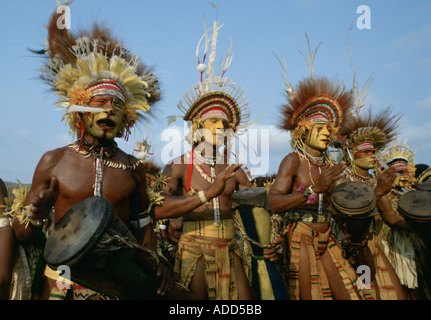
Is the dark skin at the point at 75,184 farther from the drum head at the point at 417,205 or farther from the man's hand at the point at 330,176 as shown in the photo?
the drum head at the point at 417,205

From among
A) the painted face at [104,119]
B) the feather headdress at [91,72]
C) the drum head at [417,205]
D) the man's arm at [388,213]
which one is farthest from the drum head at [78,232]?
the man's arm at [388,213]

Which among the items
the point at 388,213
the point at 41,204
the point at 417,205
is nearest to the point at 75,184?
the point at 41,204

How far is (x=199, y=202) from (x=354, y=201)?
190 cm

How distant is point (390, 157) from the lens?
8.09 metres

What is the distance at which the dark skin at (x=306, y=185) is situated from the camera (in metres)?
4.23

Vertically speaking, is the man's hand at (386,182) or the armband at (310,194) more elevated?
the man's hand at (386,182)

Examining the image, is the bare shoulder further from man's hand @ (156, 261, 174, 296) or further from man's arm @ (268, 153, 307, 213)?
man's arm @ (268, 153, 307, 213)

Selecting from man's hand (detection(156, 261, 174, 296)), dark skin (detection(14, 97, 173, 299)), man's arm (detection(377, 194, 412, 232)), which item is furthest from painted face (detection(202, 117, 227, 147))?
man's arm (detection(377, 194, 412, 232))

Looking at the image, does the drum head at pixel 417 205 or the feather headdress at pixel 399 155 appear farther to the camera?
the feather headdress at pixel 399 155

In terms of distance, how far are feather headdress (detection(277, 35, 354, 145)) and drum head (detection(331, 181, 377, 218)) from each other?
4.02 ft
